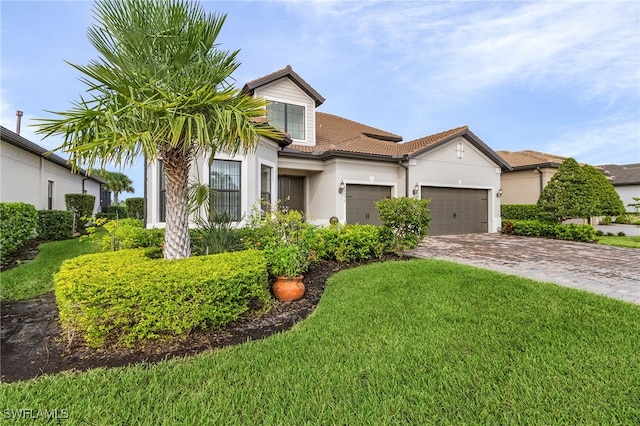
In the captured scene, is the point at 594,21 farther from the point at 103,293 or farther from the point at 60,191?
the point at 60,191

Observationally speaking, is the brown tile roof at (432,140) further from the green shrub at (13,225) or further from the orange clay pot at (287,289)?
the green shrub at (13,225)

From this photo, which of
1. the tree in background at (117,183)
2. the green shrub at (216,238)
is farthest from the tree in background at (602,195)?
the tree in background at (117,183)

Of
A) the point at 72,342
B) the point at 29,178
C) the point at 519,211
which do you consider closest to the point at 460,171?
the point at 519,211

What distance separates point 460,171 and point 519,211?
193 inches

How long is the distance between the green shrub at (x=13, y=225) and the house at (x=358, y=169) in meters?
6.27

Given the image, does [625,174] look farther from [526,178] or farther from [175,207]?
[175,207]

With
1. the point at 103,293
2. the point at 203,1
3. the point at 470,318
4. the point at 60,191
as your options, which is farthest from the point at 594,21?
the point at 60,191

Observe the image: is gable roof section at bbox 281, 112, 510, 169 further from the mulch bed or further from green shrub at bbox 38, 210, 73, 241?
green shrub at bbox 38, 210, 73, 241

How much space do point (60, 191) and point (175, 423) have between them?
58.8 feet

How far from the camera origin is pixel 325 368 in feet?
9.77

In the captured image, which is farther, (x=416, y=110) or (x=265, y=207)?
(x=416, y=110)

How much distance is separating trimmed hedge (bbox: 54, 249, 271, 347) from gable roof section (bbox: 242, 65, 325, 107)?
9781mm

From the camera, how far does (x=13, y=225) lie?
7.69 meters

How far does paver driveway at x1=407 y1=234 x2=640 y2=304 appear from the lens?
231 inches
